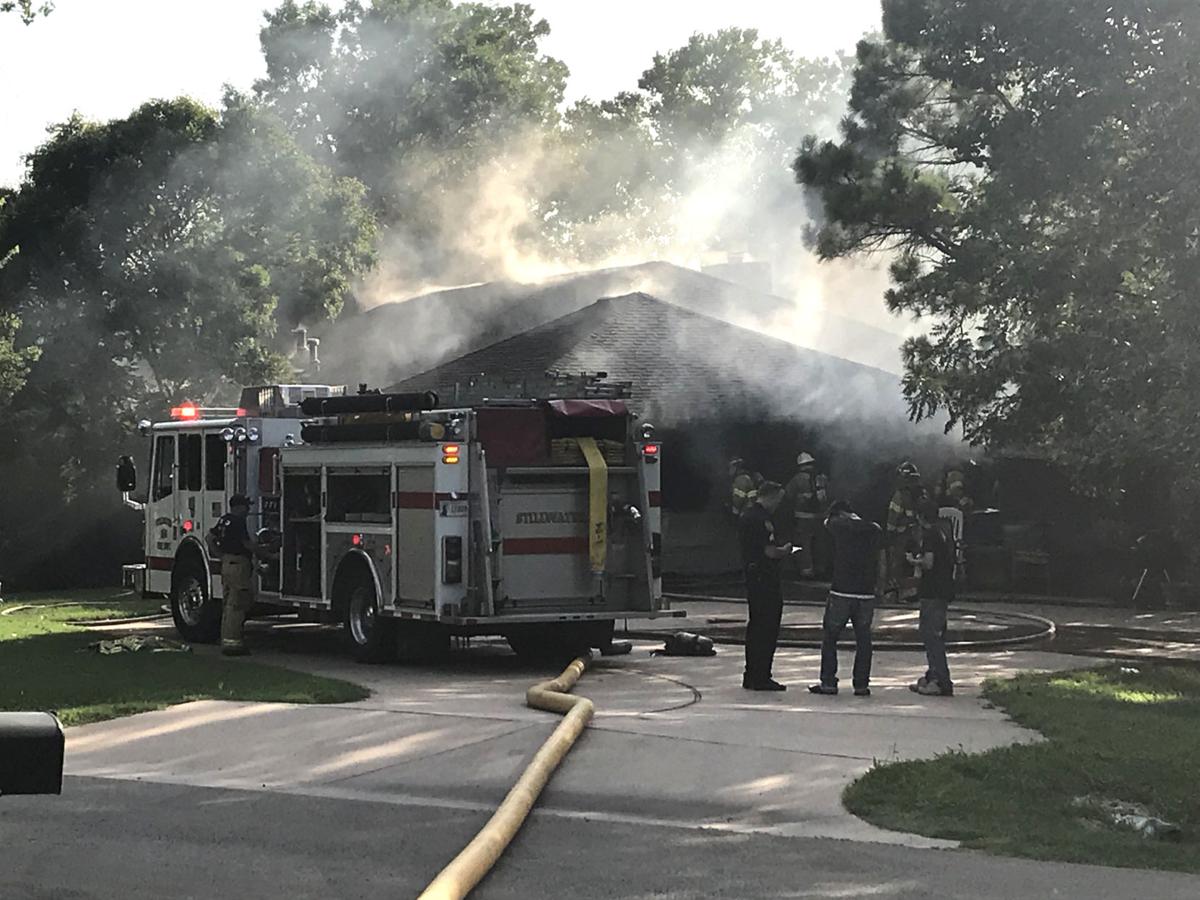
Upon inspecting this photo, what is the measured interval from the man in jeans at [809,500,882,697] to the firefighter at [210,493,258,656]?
19.3 feet

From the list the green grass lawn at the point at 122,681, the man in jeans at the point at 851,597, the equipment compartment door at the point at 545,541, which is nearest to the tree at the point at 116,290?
the green grass lawn at the point at 122,681

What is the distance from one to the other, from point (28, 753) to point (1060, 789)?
6487mm

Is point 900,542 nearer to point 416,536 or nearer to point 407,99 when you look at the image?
point 416,536

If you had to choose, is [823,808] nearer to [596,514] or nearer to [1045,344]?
[596,514]

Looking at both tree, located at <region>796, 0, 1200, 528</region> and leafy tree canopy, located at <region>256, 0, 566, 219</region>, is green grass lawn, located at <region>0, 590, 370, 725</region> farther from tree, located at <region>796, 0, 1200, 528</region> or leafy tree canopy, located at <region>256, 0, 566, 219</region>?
leafy tree canopy, located at <region>256, 0, 566, 219</region>

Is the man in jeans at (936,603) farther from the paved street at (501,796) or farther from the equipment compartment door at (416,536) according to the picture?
the equipment compartment door at (416,536)

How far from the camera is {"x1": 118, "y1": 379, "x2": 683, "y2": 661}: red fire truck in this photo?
14.8 metres

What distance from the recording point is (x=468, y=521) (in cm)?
1475

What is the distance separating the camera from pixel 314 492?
16.5 meters


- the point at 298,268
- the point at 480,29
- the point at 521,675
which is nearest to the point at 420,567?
the point at 521,675

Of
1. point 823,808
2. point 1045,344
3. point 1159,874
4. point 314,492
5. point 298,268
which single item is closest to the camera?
point 1159,874

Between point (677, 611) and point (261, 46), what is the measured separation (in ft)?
163

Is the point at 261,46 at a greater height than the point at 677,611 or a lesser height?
greater

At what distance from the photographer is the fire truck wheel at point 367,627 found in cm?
1561
